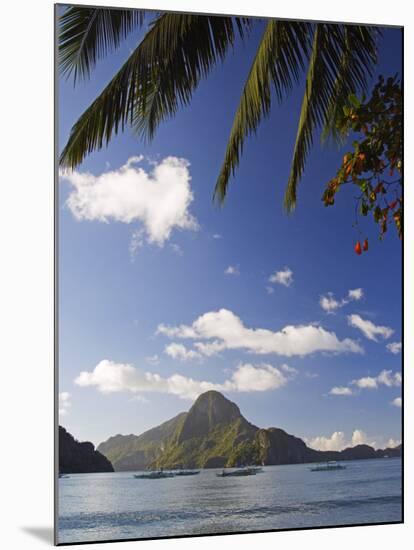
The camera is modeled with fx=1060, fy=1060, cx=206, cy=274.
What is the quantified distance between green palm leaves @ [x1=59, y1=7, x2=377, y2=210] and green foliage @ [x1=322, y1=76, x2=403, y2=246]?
0.35ft

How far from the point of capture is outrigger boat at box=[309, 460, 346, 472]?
5.30m

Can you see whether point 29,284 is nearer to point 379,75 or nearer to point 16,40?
point 16,40

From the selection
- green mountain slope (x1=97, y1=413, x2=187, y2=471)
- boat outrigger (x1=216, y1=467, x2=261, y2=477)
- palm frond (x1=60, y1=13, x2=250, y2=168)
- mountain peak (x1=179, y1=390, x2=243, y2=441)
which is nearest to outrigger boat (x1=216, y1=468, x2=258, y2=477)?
boat outrigger (x1=216, y1=467, x2=261, y2=477)

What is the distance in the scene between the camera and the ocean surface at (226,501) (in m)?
4.93

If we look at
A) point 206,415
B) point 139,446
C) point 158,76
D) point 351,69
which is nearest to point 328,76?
point 351,69

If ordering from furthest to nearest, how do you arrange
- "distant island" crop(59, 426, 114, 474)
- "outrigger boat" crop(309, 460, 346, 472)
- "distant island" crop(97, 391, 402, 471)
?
1. "outrigger boat" crop(309, 460, 346, 472)
2. "distant island" crop(97, 391, 402, 471)
3. "distant island" crop(59, 426, 114, 474)

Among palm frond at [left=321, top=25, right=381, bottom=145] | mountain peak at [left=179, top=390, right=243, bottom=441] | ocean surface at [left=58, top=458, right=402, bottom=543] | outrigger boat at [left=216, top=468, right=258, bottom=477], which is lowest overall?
ocean surface at [left=58, top=458, right=402, bottom=543]

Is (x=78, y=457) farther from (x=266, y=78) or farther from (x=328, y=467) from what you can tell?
(x=266, y=78)

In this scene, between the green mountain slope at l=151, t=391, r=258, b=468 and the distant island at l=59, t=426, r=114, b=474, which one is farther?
the green mountain slope at l=151, t=391, r=258, b=468

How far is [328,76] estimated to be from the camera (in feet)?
17.8

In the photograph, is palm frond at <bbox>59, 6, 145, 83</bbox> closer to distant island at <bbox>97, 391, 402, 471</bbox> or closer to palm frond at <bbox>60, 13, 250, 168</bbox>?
palm frond at <bbox>60, 13, 250, 168</bbox>

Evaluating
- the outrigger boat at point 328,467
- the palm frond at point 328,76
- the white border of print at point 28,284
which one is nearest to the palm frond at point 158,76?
the white border of print at point 28,284

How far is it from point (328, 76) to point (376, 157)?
1.59 feet

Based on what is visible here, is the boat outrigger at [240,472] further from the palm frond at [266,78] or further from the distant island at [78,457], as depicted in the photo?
the palm frond at [266,78]
